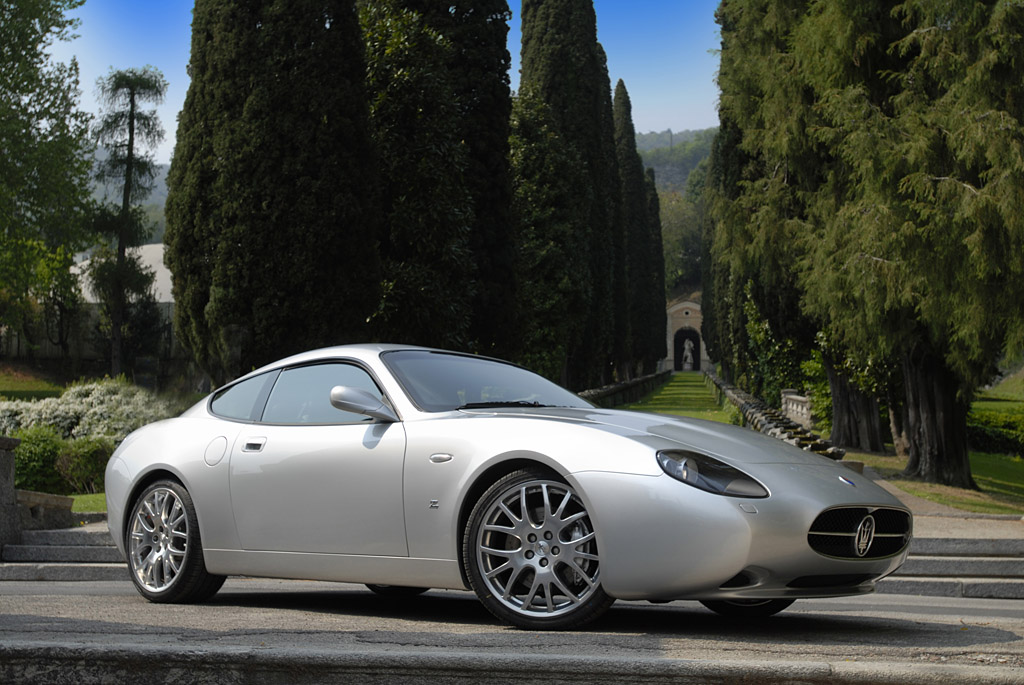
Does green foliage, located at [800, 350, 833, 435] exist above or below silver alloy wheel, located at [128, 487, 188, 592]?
below

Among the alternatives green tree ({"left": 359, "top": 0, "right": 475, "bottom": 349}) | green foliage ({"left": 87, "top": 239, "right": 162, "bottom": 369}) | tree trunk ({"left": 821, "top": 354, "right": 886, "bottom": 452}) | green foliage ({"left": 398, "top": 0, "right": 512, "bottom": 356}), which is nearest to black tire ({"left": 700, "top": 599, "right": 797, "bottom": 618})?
green tree ({"left": 359, "top": 0, "right": 475, "bottom": 349})

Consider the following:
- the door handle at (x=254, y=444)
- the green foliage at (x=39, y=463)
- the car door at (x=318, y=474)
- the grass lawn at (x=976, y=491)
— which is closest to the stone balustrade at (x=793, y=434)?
the grass lawn at (x=976, y=491)

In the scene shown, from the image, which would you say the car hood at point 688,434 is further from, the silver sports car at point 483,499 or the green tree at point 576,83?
the green tree at point 576,83

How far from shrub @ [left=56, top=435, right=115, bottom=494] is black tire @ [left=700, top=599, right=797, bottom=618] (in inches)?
513

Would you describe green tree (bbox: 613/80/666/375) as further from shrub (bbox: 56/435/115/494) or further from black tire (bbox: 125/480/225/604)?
black tire (bbox: 125/480/225/604)

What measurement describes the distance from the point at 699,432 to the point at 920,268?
11.9 m

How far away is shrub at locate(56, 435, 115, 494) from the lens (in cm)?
1653

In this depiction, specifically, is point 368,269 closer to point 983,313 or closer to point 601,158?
point 983,313

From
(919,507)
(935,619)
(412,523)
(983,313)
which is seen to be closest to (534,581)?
(412,523)

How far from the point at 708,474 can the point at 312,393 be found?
243 centimetres

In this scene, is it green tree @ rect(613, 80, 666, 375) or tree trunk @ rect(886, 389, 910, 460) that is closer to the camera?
tree trunk @ rect(886, 389, 910, 460)

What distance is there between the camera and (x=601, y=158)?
38.3 metres

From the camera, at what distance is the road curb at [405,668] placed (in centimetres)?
336

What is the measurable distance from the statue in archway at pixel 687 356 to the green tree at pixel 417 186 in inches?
4346
